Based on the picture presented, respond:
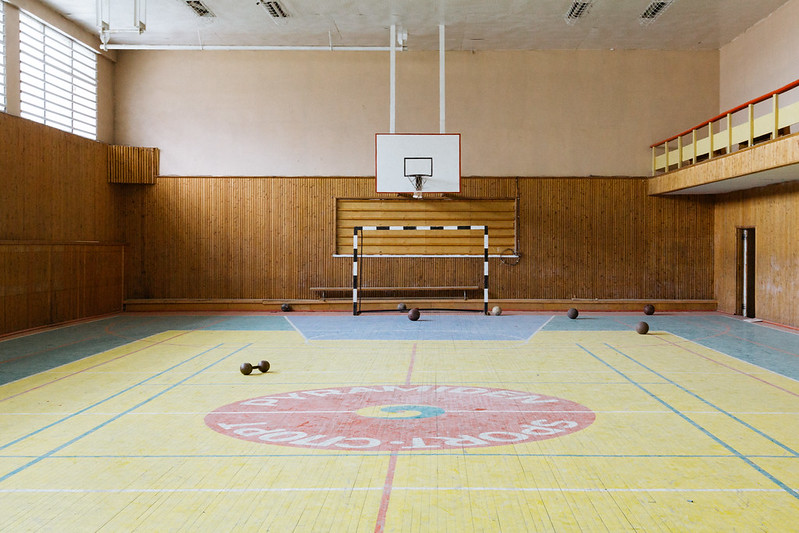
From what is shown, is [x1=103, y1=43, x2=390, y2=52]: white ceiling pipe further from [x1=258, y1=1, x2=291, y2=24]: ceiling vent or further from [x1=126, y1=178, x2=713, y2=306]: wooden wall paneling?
[x1=126, y1=178, x2=713, y2=306]: wooden wall paneling

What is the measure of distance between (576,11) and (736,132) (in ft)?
13.2

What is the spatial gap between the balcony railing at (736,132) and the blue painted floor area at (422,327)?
4.87 metres

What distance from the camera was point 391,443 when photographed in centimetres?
499

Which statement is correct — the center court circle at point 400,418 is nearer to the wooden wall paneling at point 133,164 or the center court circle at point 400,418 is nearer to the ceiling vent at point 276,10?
the ceiling vent at point 276,10

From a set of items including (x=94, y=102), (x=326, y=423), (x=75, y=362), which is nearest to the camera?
(x=326, y=423)

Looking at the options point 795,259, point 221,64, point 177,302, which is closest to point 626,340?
point 795,259

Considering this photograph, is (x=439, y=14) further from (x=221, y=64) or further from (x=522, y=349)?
(x=522, y=349)

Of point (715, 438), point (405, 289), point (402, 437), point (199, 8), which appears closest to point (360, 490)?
point (402, 437)

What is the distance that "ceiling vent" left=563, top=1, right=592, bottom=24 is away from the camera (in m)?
12.9

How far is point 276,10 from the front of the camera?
13367 mm

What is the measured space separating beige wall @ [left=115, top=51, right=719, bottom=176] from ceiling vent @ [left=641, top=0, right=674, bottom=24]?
Result: 2230mm

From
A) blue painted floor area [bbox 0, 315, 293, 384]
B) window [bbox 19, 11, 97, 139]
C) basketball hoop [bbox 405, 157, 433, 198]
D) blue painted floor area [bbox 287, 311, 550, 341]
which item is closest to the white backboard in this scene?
basketball hoop [bbox 405, 157, 433, 198]

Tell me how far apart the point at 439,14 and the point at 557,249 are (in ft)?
20.4

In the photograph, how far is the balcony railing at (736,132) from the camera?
10.8 meters
